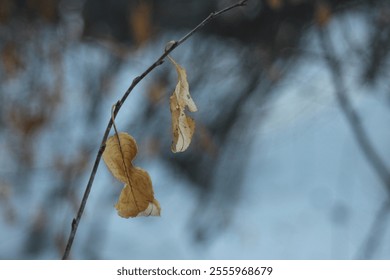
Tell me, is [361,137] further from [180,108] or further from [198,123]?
[180,108]

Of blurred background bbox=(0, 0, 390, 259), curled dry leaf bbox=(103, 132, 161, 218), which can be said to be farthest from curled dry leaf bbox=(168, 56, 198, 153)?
blurred background bbox=(0, 0, 390, 259)

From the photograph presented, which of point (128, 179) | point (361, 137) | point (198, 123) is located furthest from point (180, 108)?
point (198, 123)

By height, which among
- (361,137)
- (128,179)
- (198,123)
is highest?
(198,123)

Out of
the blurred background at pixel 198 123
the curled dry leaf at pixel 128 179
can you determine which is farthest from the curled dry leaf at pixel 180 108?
the blurred background at pixel 198 123

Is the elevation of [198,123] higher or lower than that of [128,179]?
higher

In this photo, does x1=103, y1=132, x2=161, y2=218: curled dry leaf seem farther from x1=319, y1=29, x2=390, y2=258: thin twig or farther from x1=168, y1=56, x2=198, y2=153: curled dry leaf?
x1=319, y1=29, x2=390, y2=258: thin twig
